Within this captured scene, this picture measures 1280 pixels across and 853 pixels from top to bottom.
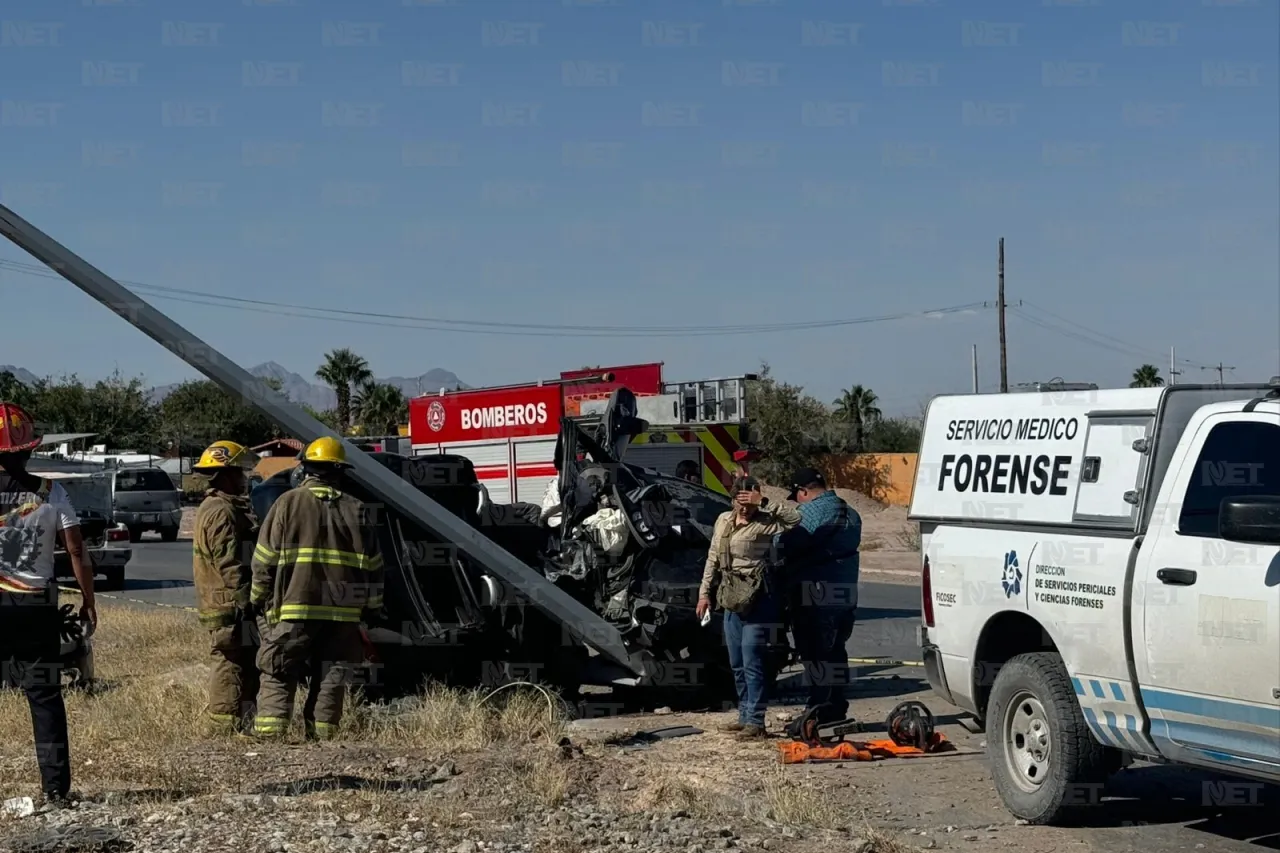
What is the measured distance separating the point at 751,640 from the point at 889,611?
833cm

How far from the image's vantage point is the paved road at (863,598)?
14.0m

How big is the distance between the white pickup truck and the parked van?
31.5 metres

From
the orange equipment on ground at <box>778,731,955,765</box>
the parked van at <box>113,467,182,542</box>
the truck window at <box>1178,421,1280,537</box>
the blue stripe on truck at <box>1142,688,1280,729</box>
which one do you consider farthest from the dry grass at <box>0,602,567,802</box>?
the parked van at <box>113,467,182,542</box>

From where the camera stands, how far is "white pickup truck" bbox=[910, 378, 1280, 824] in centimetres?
575

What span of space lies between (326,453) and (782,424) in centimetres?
4395

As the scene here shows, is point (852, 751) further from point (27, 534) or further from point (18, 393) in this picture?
point (18, 393)

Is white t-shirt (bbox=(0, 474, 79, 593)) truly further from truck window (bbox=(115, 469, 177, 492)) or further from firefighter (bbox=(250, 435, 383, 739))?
truck window (bbox=(115, 469, 177, 492))

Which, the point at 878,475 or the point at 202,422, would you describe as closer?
the point at 878,475

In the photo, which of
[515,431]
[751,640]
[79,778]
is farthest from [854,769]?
[515,431]

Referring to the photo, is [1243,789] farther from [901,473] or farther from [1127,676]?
[901,473]

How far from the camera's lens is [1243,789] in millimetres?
7191

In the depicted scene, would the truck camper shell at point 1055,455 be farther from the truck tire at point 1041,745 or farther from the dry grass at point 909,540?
the dry grass at point 909,540

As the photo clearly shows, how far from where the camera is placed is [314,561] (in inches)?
326

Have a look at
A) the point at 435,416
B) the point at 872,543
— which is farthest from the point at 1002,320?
the point at 435,416
